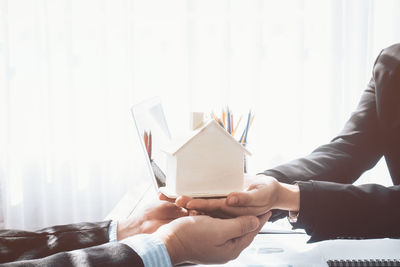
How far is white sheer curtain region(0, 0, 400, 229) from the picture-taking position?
204 cm

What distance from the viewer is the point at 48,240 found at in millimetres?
815

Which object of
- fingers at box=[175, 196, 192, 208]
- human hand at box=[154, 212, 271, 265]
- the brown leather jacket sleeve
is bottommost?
the brown leather jacket sleeve

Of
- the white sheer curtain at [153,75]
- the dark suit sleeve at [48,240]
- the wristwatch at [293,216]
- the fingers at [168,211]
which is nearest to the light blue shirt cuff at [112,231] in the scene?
the dark suit sleeve at [48,240]

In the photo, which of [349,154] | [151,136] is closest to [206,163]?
[151,136]

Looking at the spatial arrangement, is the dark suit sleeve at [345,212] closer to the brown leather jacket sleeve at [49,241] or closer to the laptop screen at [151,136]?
the laptop screen at [151,136]

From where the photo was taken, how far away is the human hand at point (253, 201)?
67 centimetres

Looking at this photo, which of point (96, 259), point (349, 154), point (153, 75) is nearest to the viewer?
point (96, 259)

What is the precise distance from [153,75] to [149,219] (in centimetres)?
131

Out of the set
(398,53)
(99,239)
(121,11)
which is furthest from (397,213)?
(121,11)

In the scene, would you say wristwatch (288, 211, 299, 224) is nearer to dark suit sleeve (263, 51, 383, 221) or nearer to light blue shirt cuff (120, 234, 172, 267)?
dark suit sleeve (263, 51, 383, 221)

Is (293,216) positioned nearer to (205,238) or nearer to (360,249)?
(360,249)

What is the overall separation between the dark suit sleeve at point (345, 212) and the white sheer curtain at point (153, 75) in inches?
47.6

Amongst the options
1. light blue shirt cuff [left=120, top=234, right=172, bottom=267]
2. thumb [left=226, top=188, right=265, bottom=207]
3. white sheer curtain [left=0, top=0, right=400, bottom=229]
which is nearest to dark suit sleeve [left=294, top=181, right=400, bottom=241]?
thumb [left=226, top=188, right=265, bottom=207]

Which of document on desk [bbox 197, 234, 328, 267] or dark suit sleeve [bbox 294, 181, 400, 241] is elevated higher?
dark suit sleeve [bbox 294, 181, 400, 241]
